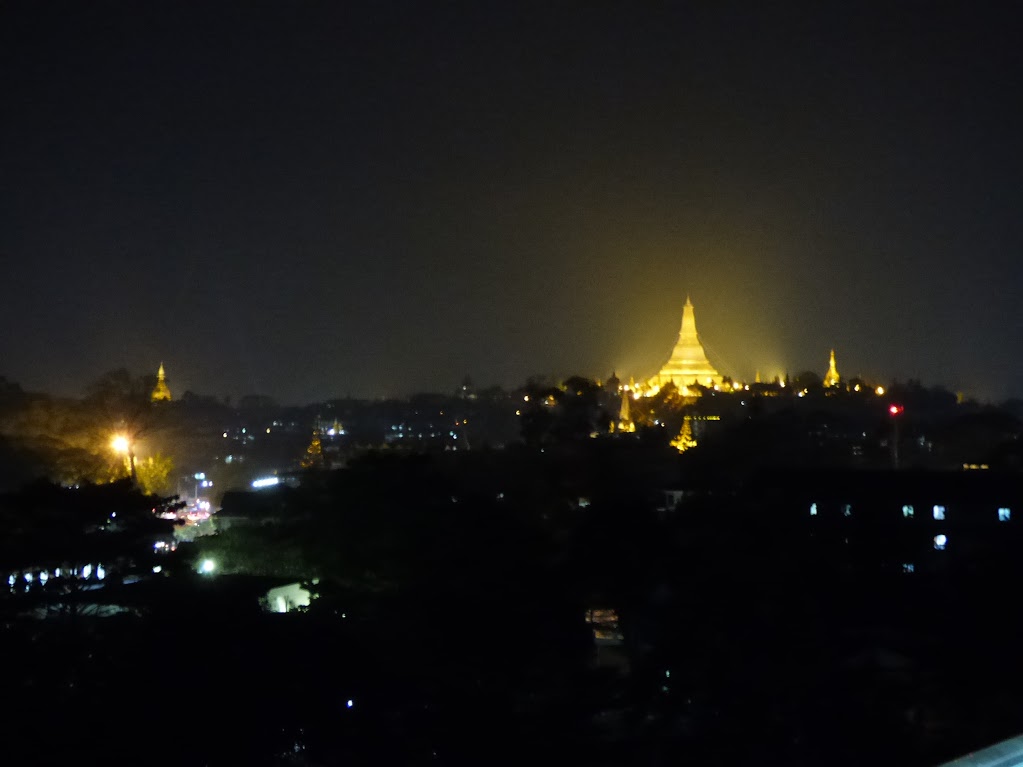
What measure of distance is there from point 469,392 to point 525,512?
65950mm

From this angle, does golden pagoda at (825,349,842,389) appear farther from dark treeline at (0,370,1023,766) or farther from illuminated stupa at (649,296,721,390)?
dark treeline at (0,370,1023,766)

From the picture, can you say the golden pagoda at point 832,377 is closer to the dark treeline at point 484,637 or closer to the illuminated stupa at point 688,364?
the illuminated stupa at point 688,364

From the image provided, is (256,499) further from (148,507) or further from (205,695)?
(205,695)

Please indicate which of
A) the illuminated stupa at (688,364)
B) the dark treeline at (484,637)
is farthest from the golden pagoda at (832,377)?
the dark treeline at (484,637)

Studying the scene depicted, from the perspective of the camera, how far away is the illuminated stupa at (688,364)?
2916 inches

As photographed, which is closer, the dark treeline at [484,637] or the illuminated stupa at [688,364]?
the dark treeline at [484,637]

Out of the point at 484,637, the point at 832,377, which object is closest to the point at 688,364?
the point at 832,377

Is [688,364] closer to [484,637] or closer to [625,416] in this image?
[625,416]

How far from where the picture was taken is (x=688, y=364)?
3059 inches

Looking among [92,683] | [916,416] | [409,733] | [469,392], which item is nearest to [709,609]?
[409,733]

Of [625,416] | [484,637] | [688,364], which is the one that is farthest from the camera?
[688,364]

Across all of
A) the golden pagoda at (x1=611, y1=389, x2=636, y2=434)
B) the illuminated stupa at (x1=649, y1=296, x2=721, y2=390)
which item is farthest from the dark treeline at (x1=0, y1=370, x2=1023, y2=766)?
the illuminated stupa at (x1=649, y1=296, x2=721, y2=390)

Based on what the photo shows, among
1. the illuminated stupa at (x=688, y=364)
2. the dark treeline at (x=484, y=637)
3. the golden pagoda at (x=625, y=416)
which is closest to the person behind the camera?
the dark treeline at (x=484, y=637)

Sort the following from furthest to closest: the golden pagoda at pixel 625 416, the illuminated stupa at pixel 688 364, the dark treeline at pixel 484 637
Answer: the illuminated stupa at pixel 688 364, the golden pagoda at pixel 625 416, the dark treeline at pixel 484 637
